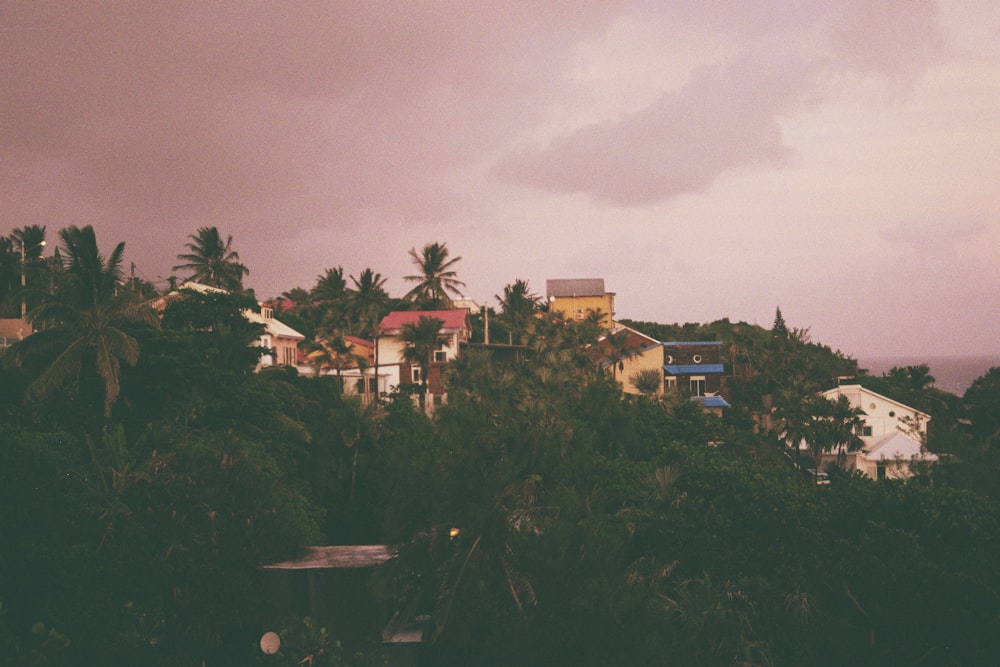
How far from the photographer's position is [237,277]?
2707 inches

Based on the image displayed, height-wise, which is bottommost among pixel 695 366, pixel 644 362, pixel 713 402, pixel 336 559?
pixel 336 559

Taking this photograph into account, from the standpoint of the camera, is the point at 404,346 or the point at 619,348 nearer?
the point at 619,348

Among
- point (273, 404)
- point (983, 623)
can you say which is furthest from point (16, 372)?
point (983, 623)

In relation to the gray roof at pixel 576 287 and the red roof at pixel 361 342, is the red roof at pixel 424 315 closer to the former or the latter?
the red roof at pixel 361 342

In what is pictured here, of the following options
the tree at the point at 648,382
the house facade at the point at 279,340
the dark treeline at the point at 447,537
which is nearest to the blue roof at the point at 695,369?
the tree at the point at 648,382

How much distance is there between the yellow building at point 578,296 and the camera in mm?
88500

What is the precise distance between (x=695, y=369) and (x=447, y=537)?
46.3 meters

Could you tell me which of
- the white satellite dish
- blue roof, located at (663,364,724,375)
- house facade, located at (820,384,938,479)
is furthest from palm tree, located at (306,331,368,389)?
house facade, located at (820,384,938,479)

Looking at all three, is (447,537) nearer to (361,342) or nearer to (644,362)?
(644,362)

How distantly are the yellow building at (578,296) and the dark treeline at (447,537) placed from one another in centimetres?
5882

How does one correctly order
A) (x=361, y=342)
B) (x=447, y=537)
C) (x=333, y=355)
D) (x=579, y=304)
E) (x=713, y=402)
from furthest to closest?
(x=579, y=304), (x=361, y=342), (x=713, y=402), (x=333, y=355), (x=447, y=537)

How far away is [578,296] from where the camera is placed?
3497 inches

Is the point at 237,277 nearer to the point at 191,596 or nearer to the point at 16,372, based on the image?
the point at 16,372

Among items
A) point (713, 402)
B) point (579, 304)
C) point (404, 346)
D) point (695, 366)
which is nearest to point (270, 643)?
point (404, 346)
